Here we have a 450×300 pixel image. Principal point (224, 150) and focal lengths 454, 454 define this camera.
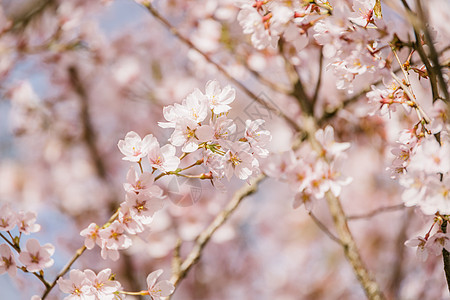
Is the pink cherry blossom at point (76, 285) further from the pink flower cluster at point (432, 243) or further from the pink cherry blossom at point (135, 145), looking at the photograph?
the pink flower cluster at point (432, 243)

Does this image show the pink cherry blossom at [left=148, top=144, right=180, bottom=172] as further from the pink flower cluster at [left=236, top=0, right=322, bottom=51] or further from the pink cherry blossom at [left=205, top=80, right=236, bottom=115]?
the pink flower cluster at [left=236, top=0, right=322, bottom=51]

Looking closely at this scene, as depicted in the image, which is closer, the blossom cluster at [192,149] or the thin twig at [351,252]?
the blossom cluster at [192,149]

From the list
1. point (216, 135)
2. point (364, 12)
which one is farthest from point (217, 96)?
point (364, 12)

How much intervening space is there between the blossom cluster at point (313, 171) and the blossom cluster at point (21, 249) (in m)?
0.47

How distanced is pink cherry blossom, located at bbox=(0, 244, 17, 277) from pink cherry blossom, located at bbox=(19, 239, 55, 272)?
0.02 m

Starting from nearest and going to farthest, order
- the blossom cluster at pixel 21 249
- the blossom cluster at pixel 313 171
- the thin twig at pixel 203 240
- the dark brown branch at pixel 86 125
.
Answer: the blossom cluster at pixel 313 171 → the blossom cluster at pixel 21 249 → the thin twig at pixel 203 240 → the dark brown branch at pixel 86 125

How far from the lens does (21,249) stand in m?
0.88

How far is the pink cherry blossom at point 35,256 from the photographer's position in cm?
86

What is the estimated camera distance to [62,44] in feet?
6.46

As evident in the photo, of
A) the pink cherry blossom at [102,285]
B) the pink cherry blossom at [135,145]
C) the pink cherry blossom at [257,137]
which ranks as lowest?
the pink cherry blossom at [102,285]

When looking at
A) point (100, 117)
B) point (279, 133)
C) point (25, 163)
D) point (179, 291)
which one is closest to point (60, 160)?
point (100, 117)

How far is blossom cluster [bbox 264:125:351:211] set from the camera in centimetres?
75

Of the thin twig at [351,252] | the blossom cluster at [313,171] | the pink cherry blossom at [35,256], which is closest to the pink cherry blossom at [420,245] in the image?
the blossom cluster at [313,171]

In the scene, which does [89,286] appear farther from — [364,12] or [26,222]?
[364,12]
